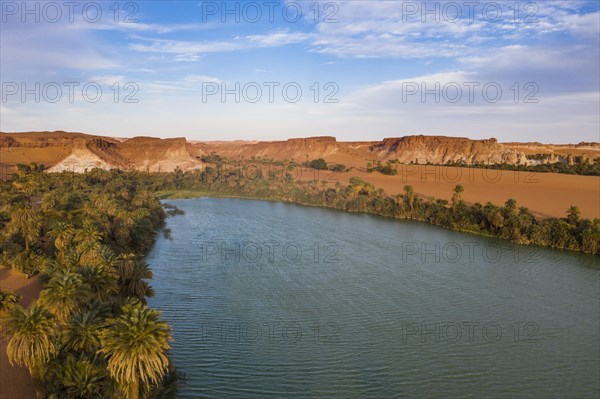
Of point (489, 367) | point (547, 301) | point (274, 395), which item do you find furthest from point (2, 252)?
point (547, 301)

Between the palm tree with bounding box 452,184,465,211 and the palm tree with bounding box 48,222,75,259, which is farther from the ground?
the palm tree with bounding box 452,184,465,211

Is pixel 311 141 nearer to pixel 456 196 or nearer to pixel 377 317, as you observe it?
pixel 456 196

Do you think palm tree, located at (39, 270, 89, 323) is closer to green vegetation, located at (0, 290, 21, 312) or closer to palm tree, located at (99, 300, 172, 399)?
palm tree, located at (99, 300, 172, 399)

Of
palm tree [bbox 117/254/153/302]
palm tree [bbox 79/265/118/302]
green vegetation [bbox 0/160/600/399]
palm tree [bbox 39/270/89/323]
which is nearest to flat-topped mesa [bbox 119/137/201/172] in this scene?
green vegetation [bbox 0/160/600/399]

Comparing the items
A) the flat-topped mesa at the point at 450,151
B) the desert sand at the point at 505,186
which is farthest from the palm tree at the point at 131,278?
the flat-topped mesa at the point at 450,151

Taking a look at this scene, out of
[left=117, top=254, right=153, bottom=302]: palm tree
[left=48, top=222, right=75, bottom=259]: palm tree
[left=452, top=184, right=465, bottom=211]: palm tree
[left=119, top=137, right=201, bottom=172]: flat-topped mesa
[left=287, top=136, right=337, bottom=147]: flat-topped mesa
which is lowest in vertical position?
[left=117, top=254, right=153, bottom=302]: palm tree
